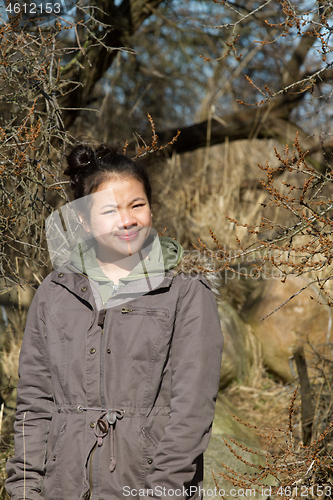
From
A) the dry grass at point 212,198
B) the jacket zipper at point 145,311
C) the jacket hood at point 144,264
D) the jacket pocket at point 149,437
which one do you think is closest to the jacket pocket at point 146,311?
the jacket zipper at point 145,311

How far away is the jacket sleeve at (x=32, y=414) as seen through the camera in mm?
1809

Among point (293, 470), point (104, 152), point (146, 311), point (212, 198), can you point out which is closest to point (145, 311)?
point (146, 311)

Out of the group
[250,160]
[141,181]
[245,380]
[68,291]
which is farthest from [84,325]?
[250,160]

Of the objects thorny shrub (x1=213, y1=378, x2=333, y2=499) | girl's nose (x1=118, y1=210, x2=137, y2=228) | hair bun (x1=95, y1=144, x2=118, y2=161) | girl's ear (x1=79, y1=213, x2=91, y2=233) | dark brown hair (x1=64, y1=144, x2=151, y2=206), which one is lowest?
thorny shrub (x1=213, y1=378, x2=333, y2=499)

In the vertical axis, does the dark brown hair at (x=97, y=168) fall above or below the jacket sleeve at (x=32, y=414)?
above

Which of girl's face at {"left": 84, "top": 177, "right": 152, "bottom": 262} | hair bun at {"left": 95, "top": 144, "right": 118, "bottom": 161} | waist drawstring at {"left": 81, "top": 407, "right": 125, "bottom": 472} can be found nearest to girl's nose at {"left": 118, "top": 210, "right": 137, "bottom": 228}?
girl's face at {"left": 84, "top": 177, "right": 152, "bottom": 262}

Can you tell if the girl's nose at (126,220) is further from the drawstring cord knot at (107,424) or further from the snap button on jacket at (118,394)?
the drawstring cord knot at (107,424)

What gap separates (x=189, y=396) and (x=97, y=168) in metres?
1.07

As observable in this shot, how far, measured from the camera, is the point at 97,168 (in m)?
2.09

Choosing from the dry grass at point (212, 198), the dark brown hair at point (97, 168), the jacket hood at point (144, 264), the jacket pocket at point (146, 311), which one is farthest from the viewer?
the dry grass at point (212, 198)

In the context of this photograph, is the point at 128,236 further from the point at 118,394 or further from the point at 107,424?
the point at 107,424

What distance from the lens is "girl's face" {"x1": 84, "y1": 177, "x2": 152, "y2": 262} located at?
1960 millimetres

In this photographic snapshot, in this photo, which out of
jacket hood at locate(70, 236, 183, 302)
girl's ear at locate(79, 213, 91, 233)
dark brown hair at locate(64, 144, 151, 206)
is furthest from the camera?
girl's ear at locate(79, 213, 91, 233)

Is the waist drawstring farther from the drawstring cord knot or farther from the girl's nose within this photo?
the girl's nose
